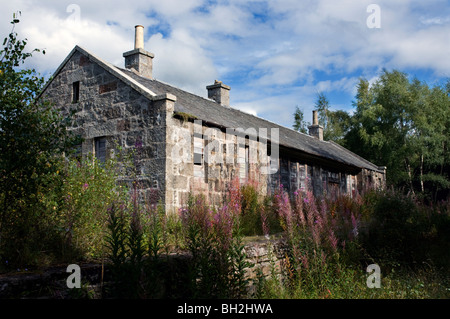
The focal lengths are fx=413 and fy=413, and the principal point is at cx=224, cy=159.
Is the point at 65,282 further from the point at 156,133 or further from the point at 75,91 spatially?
the point at 75,91

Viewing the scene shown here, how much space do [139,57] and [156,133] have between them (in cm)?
496

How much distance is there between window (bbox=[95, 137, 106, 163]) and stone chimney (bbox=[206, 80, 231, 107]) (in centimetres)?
743

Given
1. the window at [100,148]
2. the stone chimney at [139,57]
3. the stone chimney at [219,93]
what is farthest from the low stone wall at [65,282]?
A: the stone chimney at [219,93]

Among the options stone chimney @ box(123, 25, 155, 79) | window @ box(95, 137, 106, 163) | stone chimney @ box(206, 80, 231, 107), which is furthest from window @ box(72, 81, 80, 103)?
stone chimney @ box(206, 80, 231, 107)

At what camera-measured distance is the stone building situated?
1022cm

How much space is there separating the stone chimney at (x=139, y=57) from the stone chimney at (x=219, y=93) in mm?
4279

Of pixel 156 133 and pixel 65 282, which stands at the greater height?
pixel 156 133

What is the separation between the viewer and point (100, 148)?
11.6 m

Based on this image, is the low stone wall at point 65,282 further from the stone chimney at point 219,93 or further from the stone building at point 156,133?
the stone chimney at point 219,93

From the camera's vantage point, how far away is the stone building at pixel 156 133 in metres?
10.2

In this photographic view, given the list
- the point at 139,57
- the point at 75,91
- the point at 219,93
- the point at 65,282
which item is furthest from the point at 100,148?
the point at 219,93

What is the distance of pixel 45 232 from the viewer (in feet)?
18.3

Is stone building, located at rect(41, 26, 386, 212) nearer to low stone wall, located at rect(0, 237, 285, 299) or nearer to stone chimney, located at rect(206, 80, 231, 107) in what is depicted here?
stone chimney, located at rect(206, 80, 231, 107)

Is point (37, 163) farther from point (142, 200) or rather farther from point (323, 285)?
point (142, 200)
